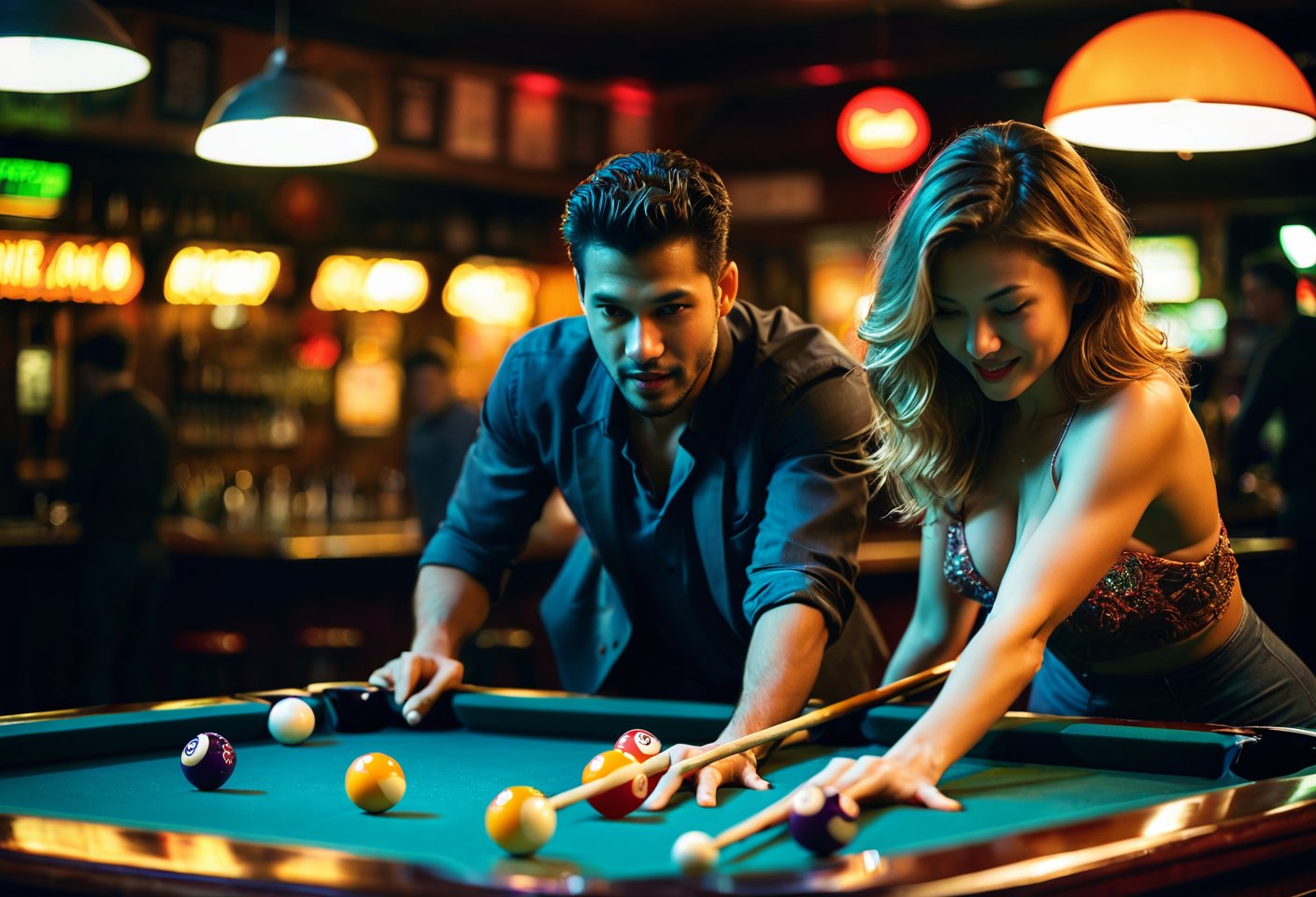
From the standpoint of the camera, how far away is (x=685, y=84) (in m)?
8.33

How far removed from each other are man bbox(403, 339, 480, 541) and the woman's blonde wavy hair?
386 centimetres

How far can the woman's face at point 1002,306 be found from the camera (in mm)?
1834

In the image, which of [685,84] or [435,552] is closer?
[435,552]

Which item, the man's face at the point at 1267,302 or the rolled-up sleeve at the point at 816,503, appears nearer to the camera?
the rolled-up sleeve at the point at 816,503

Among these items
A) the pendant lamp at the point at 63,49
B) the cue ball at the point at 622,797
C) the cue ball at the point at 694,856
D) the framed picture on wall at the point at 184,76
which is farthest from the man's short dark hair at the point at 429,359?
the cue ball at the point at 694,856

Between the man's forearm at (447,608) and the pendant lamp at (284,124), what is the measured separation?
5.59 feet

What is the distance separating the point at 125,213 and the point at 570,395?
5.04 metres

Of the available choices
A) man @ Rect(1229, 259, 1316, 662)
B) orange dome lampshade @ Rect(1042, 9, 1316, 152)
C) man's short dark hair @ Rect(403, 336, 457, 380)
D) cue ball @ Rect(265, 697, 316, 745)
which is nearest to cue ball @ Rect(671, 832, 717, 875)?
cue ball @ Rect(265, 697, 316, 745)

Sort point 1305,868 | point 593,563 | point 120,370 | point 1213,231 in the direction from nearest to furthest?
point 1305,868, point 593,563, point 120,370, point 1213,231

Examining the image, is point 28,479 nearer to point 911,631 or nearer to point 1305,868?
point 911,631

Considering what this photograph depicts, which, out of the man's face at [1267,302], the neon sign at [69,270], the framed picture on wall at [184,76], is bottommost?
the man's face at [1267,302]

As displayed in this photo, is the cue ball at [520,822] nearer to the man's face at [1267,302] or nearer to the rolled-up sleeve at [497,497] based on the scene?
the rolled-up sleeve at [497,497]

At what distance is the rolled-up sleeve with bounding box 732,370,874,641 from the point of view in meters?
2.27

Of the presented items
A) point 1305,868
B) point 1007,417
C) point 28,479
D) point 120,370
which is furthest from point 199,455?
point 1305,868
